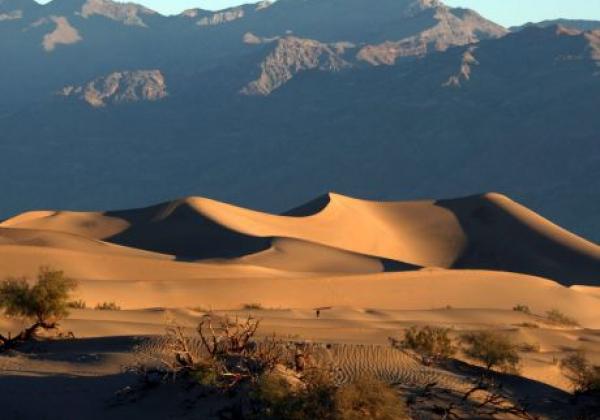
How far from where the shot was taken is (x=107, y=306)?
28312mm

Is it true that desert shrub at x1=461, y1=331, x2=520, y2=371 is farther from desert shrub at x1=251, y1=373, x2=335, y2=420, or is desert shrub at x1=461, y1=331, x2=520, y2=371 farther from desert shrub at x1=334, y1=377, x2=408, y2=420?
Answer: desert shrub at x1=251, y1=373, x2=335, y2=420

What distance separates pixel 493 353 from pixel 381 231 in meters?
40.0

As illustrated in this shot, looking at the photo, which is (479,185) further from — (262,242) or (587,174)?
(262,242)

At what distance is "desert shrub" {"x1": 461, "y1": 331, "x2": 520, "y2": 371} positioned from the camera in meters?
17.2

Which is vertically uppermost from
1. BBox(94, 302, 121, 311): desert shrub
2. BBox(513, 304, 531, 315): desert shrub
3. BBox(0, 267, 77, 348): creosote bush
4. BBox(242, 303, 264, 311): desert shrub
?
BBox(513, 304, 531, 315): desert shrub

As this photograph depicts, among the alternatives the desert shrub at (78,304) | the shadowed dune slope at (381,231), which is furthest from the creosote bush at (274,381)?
the shadowed dune slope at (381,231)

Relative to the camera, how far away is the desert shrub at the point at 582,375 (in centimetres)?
1564

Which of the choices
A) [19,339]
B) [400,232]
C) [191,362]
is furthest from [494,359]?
[400,232]

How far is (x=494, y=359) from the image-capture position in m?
17.1

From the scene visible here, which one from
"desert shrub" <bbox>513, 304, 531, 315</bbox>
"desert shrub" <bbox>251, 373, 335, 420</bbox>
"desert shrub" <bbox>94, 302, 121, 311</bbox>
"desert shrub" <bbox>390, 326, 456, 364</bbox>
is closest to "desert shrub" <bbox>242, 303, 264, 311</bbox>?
A: "desert shrub" <bbox>94, 302, 121, 311</bbox>

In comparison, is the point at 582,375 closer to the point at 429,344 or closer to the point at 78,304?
the point at 429,344

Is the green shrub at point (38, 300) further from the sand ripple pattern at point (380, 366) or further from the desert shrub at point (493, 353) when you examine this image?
the desert shrub at point (493, 353)

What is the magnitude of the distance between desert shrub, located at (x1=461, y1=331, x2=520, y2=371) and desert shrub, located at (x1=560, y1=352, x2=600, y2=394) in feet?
2.41

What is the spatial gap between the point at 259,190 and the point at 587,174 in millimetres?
45483
